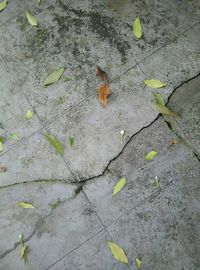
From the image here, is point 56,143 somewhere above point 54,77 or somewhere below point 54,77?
below

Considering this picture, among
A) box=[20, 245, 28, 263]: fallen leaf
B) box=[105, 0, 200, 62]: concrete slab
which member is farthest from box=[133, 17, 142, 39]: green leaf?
box=[20, 245, 28, 263]: fallen leaf

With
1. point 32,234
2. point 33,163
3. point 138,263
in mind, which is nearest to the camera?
point 138,263

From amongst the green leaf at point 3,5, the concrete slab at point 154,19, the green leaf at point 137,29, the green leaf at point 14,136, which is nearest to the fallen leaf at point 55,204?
the green leaf at point 14,136

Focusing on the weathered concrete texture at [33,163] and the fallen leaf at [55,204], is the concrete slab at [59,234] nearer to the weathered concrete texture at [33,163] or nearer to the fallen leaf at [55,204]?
the fallen leaf at [55,204]

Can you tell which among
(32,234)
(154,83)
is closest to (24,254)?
(32,234)

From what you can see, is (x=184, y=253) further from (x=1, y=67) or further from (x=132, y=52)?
(x=1, y=67)

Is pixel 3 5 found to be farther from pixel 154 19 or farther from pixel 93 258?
pixel 93 258
